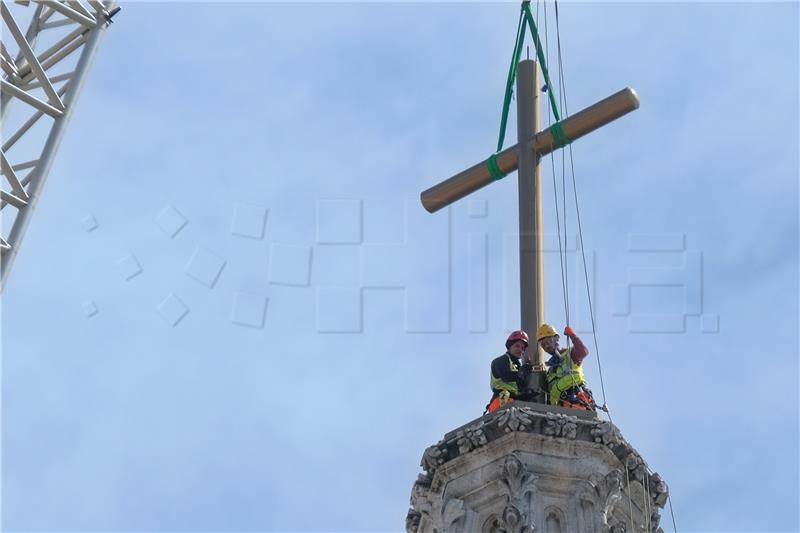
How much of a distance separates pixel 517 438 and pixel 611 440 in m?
1.55

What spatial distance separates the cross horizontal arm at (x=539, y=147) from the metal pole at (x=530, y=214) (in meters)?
0.24

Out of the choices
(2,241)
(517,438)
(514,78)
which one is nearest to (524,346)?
(517,438)

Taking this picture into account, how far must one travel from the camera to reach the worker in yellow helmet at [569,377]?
3819cm

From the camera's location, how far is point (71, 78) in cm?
5100

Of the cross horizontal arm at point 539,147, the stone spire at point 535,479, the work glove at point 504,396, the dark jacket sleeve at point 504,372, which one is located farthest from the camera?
the cross horizontal arm at point 539,147

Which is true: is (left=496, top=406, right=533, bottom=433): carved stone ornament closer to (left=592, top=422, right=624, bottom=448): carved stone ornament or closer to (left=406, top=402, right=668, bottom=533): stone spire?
(left=406, top=402, right=668, bottom=533): stone spire

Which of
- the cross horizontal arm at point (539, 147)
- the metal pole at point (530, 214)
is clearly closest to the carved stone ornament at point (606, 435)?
the metal pole at point (530, 214)

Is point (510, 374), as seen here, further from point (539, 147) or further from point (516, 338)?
point (539, 147)

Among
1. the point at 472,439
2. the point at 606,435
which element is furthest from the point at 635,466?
the point at 472,439

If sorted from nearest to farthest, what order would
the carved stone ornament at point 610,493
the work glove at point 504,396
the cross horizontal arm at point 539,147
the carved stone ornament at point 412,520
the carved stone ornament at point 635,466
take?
the carved stone ornament at point 610,493, the carved stone ornament at point 635,466, the carved stone ornament at point 412,520, the work glove at point 504,396, the cross horizontal arm at point 539,147

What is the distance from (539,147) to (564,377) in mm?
5732

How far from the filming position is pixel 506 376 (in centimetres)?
3841

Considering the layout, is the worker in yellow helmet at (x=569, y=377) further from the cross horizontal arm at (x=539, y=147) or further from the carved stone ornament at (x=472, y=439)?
the cross horizontal arm at (x=539, y=147)

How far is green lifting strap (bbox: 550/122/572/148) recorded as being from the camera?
42.0 metres
